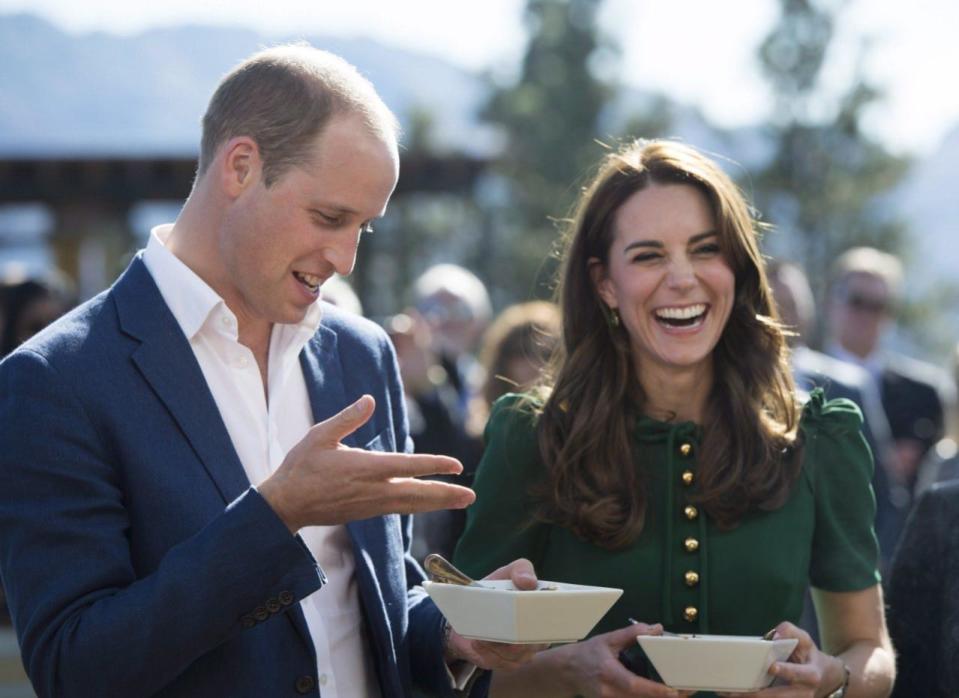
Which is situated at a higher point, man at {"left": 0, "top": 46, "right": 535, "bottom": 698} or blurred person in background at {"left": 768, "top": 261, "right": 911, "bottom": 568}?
man at {"left": 0, "top": 46, "right": 535, "bottom": 698}

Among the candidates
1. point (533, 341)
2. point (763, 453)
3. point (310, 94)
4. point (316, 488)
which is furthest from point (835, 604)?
point (533, 341)

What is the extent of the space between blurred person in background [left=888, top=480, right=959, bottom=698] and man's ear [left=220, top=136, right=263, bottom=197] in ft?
5.41

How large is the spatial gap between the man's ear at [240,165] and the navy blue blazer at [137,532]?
9.1 inches

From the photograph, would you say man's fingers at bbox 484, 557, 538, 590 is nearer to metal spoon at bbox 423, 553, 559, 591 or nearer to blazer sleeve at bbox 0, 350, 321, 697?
metal spoon at bbox 423, 553, 559, 591

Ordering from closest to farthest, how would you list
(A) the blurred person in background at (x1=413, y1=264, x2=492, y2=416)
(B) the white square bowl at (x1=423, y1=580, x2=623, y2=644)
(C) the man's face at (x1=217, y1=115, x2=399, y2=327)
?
1. (B) the white square bowl at (x1=423, y1=580, x2=623, y2=644)
2. (C) the man's face at (x1=217, y1=115, x2=399, y2=327)
3. (A) the blurred person in background at (x1=413, y1=264, x2=492, y2=416)

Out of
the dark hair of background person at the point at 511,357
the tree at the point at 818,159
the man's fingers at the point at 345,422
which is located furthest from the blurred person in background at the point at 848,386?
the tree at the point at 818,159

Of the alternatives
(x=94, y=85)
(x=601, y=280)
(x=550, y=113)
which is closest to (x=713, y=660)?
(x=601, y=280)

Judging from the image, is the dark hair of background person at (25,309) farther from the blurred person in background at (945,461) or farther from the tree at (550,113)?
the tree at (550,113)

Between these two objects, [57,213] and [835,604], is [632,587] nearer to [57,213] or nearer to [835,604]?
[835,604]

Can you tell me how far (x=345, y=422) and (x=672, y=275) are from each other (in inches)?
46.9

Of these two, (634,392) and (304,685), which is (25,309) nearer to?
(634,392)

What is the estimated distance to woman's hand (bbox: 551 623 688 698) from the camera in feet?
8.32

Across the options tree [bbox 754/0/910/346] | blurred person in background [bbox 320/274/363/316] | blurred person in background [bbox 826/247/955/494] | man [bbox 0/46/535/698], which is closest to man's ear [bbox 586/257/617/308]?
man [bbox 0/46/535/698]

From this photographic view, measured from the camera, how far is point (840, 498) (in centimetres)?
307
